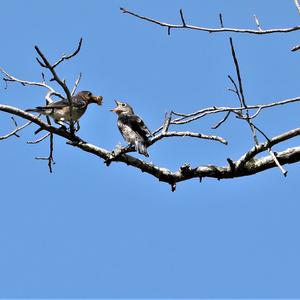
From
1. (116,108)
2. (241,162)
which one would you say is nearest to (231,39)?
(241,162)

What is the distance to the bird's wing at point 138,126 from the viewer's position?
7.46m

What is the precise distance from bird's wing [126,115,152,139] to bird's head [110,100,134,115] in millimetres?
619

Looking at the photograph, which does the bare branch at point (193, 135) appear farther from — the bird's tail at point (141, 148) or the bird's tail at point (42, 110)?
the bird's tail at point (42, 110)

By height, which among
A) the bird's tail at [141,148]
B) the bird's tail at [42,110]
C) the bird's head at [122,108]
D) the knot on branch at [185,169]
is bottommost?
the knot on branch at [185,169]

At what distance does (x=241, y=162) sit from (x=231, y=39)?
164cm

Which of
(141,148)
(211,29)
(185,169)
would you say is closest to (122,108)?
(141,148)

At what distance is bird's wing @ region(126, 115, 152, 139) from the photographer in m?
7.46

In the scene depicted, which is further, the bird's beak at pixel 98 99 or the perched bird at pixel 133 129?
the bird's beak at pixel 98 99

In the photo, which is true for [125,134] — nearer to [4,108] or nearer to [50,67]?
[4,108]

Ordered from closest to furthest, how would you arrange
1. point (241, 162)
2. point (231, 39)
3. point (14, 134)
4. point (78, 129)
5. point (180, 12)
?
point (231, 39), point (180, 12), point (241, 162), point (14, 134), point (78, 129)

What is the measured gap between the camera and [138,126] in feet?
25.2

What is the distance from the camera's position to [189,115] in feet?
16.5

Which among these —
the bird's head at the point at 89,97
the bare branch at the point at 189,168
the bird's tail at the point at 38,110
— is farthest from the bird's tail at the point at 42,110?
the bird's head at the point at 89,97

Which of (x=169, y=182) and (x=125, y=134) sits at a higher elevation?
(x=125, y=134)
